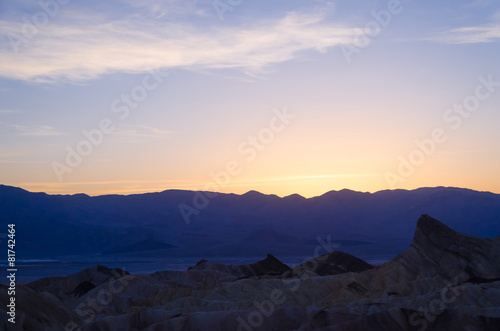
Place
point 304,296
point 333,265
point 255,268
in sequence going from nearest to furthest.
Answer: point 304,296 < point 333,265 < point 255,268

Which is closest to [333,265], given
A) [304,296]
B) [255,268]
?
[255,268]

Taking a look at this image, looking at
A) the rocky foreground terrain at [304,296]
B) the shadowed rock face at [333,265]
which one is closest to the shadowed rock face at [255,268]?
the rocky foreground terrain at [304,296]

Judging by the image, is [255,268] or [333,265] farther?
[255,268]

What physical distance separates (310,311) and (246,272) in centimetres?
5226

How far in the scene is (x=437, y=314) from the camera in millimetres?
31266

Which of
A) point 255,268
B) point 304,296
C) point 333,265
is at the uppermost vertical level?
point 333,265

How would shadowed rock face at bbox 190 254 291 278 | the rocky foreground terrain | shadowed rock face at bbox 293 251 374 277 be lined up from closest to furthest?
the rocky foreground terrain < shadowed rock face at bbox 293 251 374 277 < shadowed rock face at bbox 190 254 291 278

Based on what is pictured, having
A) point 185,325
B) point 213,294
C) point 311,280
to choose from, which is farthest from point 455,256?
point 185,325

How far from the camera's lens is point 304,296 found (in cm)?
5778

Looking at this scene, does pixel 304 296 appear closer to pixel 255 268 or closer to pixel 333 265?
pixel 333 265

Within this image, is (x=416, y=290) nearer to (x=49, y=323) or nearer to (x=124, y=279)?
(x=124, y=279)

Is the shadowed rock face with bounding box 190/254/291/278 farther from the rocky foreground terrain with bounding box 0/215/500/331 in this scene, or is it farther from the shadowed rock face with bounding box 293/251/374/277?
the shadowed rock face with bounding box 293/251/374/277

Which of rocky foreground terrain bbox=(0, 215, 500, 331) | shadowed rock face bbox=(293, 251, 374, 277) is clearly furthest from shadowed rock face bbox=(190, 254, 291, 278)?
shadowed rock face bbox=(293, 251, 374, 277)

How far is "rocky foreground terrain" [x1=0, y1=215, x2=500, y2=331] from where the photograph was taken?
3206cm
